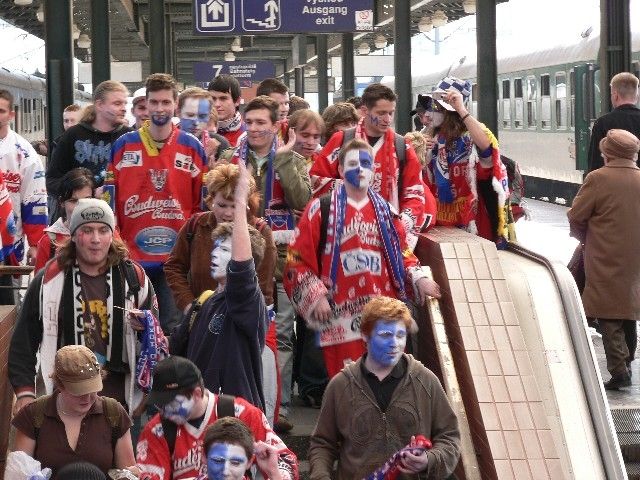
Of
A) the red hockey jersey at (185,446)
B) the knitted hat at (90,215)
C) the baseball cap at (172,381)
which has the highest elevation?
the knitted hat at (90,215)

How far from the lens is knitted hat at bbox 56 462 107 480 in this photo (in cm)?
553

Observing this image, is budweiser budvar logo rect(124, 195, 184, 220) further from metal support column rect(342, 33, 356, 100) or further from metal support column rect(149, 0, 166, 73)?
metal support column rect(342, 33, 356, 100)

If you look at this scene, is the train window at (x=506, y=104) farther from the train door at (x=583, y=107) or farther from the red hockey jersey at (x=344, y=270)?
the red hockey jersey at (x=344, y=270)

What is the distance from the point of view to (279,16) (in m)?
23.6

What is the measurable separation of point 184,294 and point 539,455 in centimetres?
195

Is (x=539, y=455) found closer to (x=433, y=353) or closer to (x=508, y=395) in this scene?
(x=508, y=395)

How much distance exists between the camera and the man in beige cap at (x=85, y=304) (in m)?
6.61

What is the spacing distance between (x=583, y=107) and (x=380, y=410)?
73.1 feet

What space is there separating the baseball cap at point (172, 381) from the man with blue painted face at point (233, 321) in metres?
0.89

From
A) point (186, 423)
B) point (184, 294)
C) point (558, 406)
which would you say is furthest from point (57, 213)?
point (186, 423)

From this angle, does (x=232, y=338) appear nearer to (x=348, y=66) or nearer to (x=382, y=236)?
(x=382, y=236)

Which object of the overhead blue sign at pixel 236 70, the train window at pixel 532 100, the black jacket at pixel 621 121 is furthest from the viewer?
the overhead blue sign at pixel 236 70

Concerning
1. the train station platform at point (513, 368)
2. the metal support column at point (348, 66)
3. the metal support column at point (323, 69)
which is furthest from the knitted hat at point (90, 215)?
the metal support column at point (323, 69)

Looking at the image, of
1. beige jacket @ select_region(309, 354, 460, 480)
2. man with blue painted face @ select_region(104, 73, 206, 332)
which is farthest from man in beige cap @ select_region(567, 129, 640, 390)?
beige jacket @ select_region(309, 354, 460, 480)
